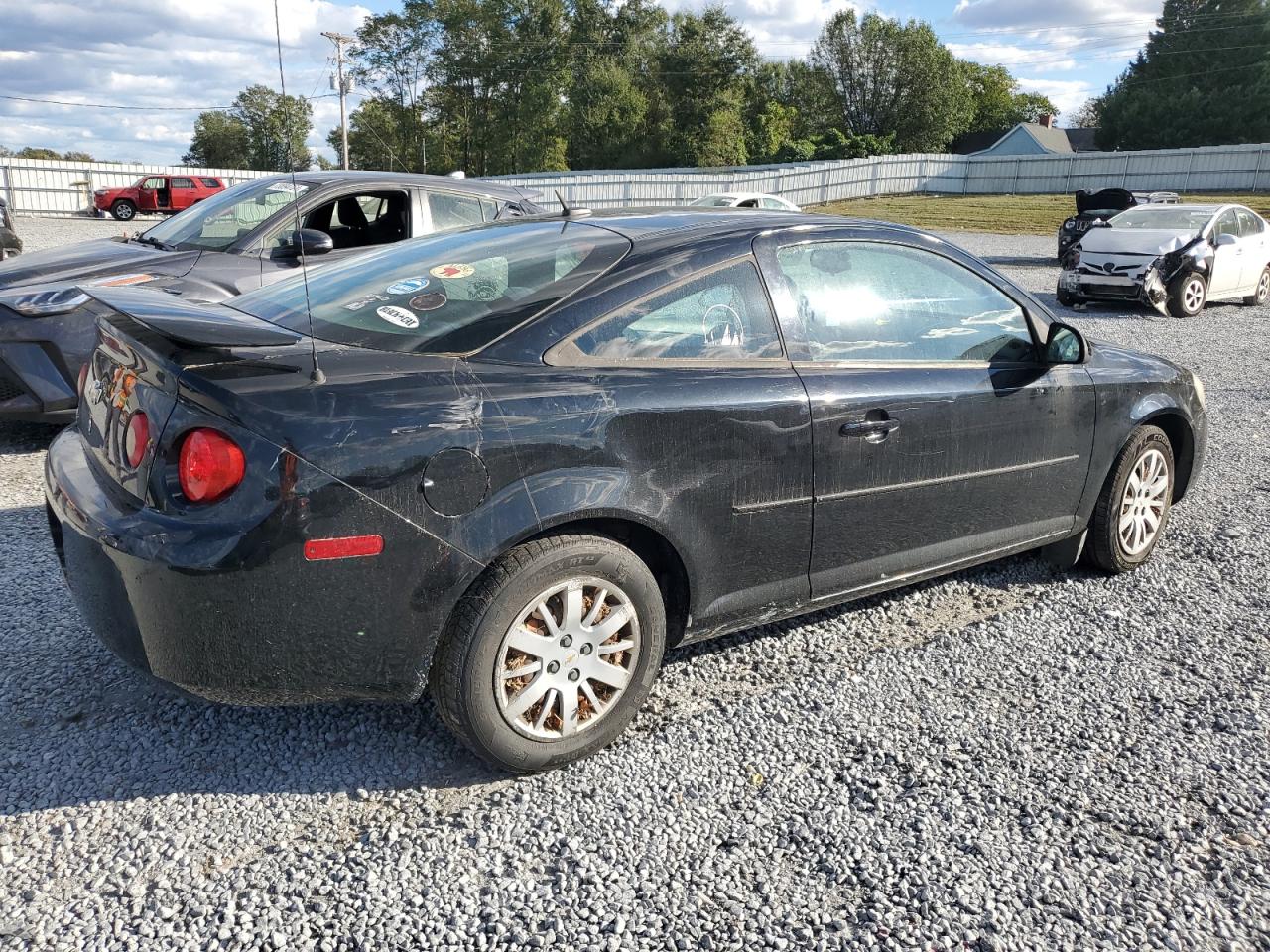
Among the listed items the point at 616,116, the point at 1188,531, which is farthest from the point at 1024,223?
the point at 616,116

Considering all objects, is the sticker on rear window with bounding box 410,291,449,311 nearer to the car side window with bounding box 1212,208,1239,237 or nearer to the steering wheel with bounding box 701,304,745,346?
A: the steering wheel with bounding box 701,304,745,346

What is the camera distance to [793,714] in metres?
3.34

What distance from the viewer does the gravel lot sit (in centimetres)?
238

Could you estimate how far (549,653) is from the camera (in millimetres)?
2850

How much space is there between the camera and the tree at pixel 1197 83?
5847 centimetres

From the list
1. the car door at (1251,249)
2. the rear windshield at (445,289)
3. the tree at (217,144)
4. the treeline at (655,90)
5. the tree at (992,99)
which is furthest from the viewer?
the tree at (992,99)

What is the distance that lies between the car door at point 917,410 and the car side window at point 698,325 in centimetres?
Answer: 11

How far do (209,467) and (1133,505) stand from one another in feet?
12.9

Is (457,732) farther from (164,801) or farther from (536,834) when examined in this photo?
(164,801)

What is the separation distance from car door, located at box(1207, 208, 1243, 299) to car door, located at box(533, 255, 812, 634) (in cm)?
1363

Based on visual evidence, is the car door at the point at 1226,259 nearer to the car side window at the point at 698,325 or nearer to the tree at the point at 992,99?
the car side window at the point at 698,325

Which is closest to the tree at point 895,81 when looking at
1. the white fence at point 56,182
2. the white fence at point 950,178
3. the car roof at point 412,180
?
the white fence at point 950,178

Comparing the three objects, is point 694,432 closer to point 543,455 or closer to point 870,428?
point 543,455

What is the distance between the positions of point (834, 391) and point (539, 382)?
42.1 inches
